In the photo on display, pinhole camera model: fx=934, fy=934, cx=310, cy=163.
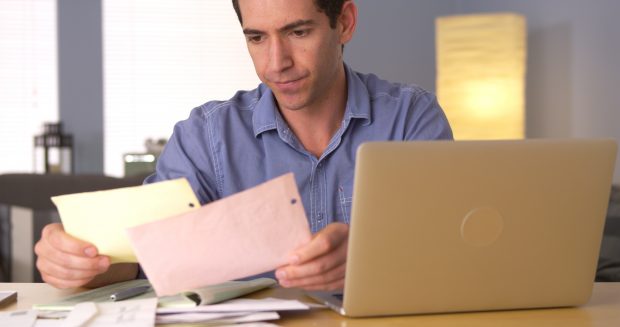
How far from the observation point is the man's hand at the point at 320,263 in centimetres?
123

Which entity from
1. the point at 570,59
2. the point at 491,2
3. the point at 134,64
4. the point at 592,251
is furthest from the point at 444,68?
the point at 592,251

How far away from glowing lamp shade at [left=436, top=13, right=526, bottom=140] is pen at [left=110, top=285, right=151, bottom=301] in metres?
3.17

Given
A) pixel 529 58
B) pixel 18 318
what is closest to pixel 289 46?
pixel 18 318

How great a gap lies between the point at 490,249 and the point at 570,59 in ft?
11.1

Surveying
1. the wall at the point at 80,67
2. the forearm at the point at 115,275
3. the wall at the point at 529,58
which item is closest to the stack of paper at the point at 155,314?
the forearm at the point at 115,275

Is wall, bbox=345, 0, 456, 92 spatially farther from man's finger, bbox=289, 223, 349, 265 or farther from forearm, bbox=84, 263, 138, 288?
man's finger, bbox=289, 223, 349, 265

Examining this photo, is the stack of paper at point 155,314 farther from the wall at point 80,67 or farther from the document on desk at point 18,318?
the wall at point 80,67

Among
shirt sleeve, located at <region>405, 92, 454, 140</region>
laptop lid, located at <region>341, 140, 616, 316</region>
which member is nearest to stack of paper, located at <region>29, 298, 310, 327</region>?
laptop lid, located at <region>341, 140, 616, 316</region>

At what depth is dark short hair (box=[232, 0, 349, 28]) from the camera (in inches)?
71.2

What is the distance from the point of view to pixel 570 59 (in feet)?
14.5

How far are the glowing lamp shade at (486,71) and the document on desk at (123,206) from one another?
10.8ft

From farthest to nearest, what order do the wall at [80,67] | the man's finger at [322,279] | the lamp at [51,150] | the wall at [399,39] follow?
the wall at [399,39], the wall at [80,67], the lamp at [51,150], the man's finger at [322,279]

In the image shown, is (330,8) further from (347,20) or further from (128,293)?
(128,293)

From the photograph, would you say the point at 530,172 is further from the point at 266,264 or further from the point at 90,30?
the point at 90,30
